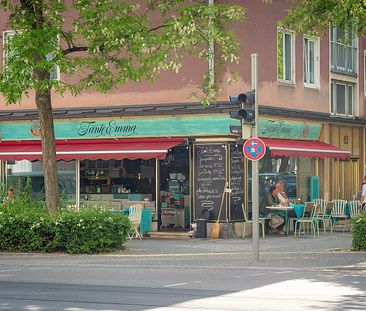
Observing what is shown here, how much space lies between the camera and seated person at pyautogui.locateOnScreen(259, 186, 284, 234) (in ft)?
98.7

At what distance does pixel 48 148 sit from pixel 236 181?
759 centimetres

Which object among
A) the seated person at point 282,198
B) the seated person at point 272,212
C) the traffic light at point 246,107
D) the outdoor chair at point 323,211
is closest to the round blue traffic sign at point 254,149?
the traffic light at point 246,107

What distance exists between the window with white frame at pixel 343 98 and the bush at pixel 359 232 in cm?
1398

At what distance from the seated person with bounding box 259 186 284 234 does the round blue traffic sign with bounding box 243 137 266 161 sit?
10.1 m

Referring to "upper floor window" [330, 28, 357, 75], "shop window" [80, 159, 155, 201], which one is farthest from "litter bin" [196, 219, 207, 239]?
"upper floor window" [330, 28, 357, 75]

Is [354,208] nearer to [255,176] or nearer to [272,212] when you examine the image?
[272,212]

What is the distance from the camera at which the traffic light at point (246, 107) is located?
65.1 feet

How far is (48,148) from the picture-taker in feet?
77.3

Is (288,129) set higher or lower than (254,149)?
higher

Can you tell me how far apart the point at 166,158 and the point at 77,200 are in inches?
134

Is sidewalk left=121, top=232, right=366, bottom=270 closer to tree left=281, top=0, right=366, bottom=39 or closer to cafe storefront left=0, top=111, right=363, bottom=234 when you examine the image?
cafe storefront left=0, top=111, right=363, bottom=234

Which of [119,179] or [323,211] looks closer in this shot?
[119,179]

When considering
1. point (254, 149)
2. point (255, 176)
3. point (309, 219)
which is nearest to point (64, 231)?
point (255, 176)

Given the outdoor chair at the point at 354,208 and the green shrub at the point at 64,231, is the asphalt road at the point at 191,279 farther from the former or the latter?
the outdoor chair at the point at 354,208
